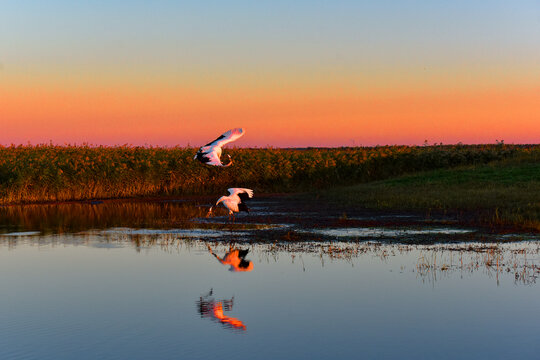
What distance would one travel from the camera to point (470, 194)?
1430 inches

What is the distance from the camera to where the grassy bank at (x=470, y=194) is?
91.3 feet

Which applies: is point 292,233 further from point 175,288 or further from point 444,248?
point 175,288

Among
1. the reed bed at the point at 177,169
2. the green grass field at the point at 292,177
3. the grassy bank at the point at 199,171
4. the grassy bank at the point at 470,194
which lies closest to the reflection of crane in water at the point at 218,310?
the grassy bank at the point at 470,194

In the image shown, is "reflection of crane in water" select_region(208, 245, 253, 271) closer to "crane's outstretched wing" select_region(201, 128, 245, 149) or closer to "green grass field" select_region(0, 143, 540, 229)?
"crane's outstretched wing" select_region(201, 128, 245, 149)

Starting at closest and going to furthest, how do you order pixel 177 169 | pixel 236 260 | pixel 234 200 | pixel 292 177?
pixel 236 260
pixel 234 200
pixel 177 169
pixel 292 177

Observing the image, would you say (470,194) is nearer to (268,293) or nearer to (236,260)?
(236,260)

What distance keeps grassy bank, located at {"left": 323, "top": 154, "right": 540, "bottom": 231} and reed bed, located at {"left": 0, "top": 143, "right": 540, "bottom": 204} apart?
7.02m

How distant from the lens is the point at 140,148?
54.5 metres

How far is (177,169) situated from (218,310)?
117ft

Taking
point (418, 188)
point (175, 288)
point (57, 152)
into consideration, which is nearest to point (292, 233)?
point (175, 288)

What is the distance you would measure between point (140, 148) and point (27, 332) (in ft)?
147

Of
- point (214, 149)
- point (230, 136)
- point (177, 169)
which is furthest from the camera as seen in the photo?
point (177, 169)

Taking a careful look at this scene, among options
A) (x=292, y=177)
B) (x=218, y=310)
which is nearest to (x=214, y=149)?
(x=218, y=310)

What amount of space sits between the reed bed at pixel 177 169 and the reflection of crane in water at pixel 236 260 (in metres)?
22.7
